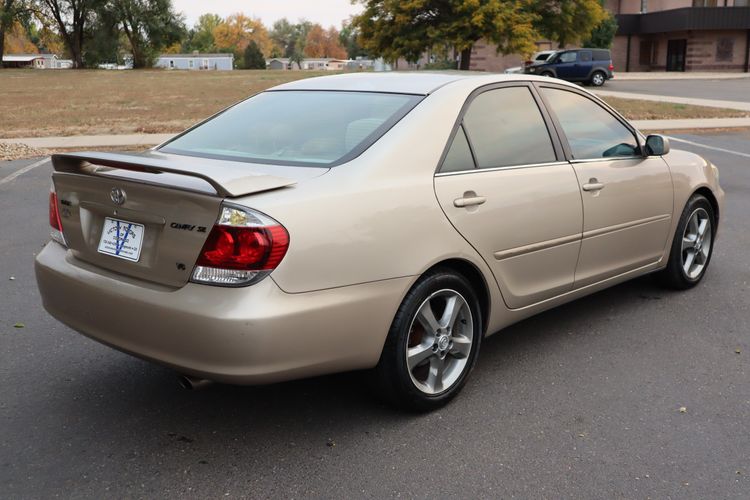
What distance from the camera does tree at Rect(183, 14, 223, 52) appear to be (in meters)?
146

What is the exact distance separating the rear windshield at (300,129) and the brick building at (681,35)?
177ft

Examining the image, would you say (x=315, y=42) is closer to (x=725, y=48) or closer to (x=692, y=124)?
(x=725, y=48)

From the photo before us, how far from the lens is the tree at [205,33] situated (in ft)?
479

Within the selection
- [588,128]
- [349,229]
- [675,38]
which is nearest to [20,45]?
[675,38]

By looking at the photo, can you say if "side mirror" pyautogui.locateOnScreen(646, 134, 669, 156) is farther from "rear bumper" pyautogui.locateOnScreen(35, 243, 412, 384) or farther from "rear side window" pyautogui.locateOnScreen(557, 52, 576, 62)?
"rear side window" pyautogui.locateOnScreen(557, 52, 576, 62)

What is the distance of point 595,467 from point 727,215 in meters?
6.02

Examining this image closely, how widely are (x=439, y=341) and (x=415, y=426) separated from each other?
0.40 metres

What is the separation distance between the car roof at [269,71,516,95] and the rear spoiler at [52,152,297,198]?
94 cm

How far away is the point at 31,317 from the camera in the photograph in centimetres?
494

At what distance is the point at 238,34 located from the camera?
5576 inches

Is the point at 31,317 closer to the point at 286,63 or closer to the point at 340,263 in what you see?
the point at 340,263

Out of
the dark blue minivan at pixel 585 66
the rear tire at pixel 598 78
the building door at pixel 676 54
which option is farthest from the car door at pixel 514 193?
the building door at pixel 676 54

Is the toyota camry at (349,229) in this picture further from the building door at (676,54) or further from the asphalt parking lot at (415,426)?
the building door at (676,54)

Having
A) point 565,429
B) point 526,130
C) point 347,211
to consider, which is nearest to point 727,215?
point 526,130
